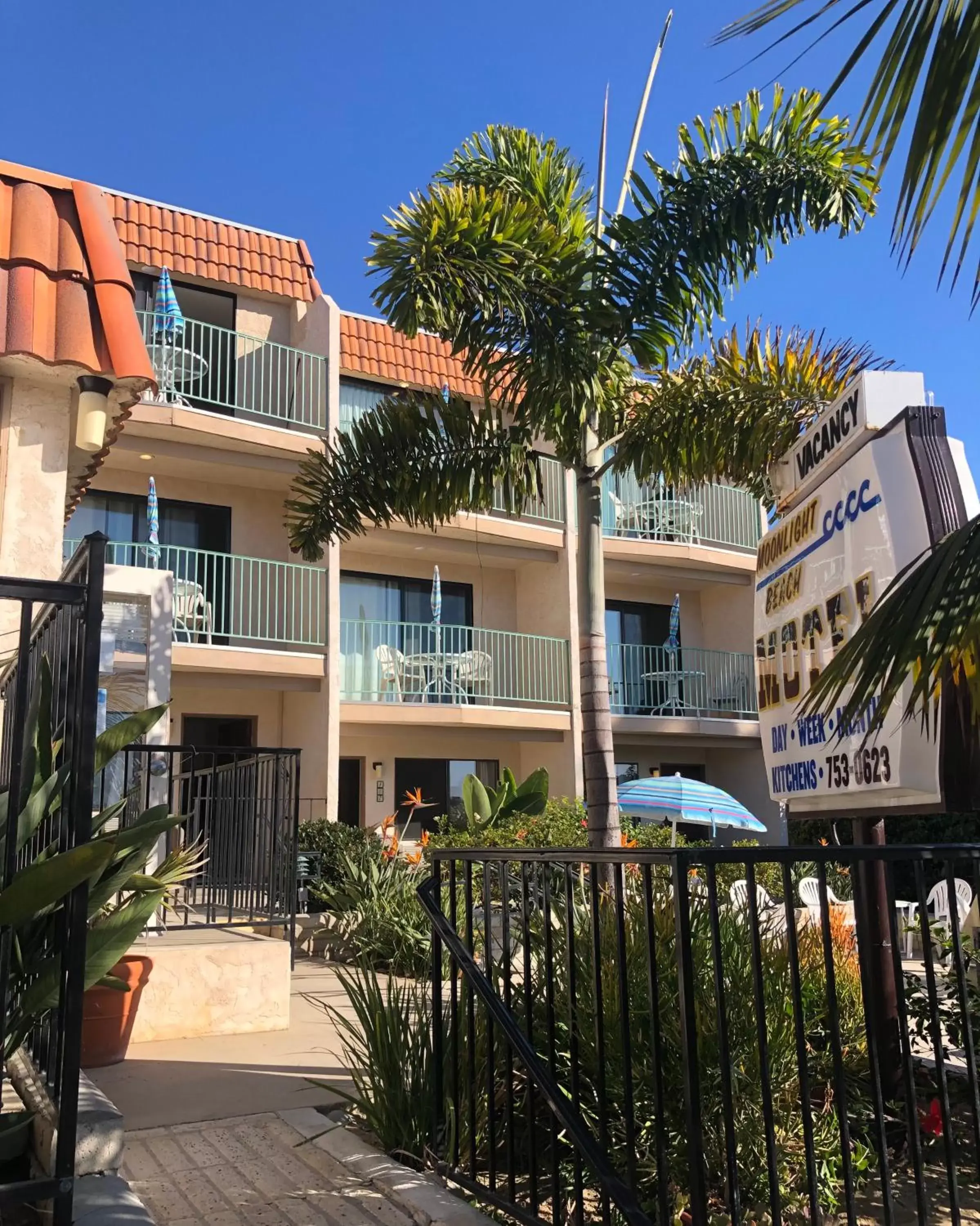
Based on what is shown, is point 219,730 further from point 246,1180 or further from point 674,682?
point 246,1180

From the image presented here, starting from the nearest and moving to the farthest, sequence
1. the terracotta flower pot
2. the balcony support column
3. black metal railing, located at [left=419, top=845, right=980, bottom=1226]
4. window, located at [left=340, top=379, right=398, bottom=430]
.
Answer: black metal railing, located at [left=419, top=845, right=980, bottom=1226] < the terracotta flower pot < the balcony support column < window, located at [left=340, top=379, right=398, bottom=430]

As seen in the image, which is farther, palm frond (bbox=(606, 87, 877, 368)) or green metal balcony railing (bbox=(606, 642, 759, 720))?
green metal balcony railing (bbox=(606, 642, 759, 720))

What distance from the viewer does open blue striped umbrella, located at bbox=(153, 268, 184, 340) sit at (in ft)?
47.5

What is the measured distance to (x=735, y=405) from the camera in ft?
27.9

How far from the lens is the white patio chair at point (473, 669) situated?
17.8 m

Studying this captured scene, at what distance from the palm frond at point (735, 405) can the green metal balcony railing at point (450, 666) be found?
828cm

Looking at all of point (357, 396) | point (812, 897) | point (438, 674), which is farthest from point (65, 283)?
point (812, 897)

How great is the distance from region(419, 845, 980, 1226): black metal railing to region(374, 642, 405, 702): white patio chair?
11510 mm

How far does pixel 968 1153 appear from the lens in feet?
15.9

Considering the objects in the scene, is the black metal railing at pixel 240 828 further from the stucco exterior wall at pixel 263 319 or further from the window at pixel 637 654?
the window at pixel 637 654

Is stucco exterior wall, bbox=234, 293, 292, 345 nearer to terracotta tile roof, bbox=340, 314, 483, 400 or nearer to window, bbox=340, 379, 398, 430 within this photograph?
terracotta tile roof, bbox=340, 314, 483, 400

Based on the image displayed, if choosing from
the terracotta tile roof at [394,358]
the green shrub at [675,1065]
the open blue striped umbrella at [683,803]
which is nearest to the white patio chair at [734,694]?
the open blue striped umbrella at [683,803]

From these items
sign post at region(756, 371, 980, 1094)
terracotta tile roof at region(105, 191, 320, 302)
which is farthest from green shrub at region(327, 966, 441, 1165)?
terracotta tile roof at region(105, 191, 320, 302)

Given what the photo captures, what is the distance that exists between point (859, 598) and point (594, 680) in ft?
10.8
